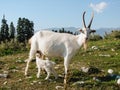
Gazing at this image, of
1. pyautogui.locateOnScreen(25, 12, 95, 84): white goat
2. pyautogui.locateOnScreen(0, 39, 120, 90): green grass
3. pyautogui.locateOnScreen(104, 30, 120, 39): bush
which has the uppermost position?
pyautogui.locateOnScreen(25, 12, 95, 84): white goat

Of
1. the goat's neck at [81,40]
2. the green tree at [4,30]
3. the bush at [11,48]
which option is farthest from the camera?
the green tree at [4,30]

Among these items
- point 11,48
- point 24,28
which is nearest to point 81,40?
point 11,48

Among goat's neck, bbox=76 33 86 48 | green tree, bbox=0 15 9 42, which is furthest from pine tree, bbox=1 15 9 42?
goat's neck, bbox=76 33 86 48

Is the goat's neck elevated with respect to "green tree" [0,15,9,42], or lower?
elevated

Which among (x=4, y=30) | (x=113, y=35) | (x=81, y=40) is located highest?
(x=81, y=40)

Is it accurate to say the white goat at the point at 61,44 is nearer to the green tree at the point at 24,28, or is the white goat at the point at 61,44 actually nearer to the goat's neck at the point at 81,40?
the goat's neck at the point at 81,40

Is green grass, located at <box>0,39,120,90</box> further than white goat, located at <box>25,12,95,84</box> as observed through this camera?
No

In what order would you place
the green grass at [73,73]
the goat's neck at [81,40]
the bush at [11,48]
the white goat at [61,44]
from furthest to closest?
the bush at [11,48], the white goat at [61,44], the goat's neck at [81,40], the green grass at [73,73]

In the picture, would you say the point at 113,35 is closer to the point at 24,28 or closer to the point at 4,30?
the point at 24,28

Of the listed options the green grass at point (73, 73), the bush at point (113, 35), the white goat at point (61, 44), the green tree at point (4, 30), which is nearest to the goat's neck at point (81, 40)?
the white goat at point (61, 44)

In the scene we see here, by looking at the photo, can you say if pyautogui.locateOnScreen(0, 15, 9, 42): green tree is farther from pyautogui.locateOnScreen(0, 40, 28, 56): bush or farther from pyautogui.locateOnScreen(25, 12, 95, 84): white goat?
pyautogui.locateOnScreen(25, 12, 95, 84): white goat

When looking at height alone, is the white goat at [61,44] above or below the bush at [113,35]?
above

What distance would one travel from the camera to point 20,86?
13383 millimetres

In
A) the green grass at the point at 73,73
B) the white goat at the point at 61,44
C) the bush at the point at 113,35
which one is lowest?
the green grass at the point at 73,73
